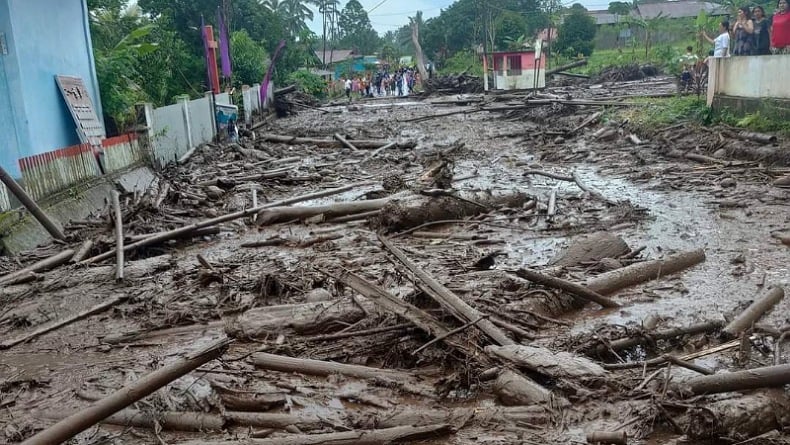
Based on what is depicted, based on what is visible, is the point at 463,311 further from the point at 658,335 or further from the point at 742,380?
the point at 742,380

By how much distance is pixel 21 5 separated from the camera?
1227cm

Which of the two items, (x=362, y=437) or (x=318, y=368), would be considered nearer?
(x=362, y=437)

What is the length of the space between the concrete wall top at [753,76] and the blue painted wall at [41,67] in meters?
14.2

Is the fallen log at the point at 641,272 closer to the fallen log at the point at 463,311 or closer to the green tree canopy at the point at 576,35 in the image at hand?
the fallen log at the point at 463,311

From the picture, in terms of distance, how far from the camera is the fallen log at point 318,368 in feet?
15.2

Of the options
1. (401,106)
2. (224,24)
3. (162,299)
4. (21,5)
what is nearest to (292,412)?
(162,299)

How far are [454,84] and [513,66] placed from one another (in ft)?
15.4

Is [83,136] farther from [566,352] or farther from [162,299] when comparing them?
[566,352]

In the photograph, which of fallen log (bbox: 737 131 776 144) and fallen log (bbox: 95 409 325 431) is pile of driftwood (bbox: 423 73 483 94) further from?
fallen log (bbox: 95 409 325 431)

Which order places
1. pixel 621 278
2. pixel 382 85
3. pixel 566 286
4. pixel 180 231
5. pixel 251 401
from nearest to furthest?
pixel 251 401, pixel 566 286, pixel 621 278, pixel 180 231, pixel 382 85

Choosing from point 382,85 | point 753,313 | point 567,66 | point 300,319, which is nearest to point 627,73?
point 567,66

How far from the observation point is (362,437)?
11.6 feet

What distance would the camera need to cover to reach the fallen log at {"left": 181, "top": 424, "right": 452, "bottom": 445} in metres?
3.46

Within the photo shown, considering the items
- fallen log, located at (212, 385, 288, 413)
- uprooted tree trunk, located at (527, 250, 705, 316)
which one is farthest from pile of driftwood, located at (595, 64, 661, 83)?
fallen log, located at (212, 385, 288, 413)
